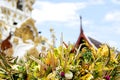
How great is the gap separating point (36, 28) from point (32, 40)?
56cm

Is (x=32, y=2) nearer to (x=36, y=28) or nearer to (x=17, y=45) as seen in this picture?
(x=36, y=28)

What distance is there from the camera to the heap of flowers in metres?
1.45

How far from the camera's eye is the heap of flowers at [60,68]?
1449 millimetres

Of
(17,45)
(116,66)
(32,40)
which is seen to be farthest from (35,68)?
(32,40)

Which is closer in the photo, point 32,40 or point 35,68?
point 35,68

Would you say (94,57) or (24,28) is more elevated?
(94,57)

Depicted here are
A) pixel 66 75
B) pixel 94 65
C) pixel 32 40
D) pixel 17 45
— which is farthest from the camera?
pixel 32 40

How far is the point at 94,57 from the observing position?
1.66 metres

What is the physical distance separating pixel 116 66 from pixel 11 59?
0.51 meters

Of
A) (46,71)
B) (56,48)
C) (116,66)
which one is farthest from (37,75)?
(116,66)

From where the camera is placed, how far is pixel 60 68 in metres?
1.45

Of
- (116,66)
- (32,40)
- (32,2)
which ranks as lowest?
(32,40)

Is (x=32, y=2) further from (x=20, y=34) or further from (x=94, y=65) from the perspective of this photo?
(x=94, y=65)

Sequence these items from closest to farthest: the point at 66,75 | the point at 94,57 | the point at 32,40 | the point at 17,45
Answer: the point at 66,75 < the point at 94,57 < the point at 17,45 < the point at 32,40
